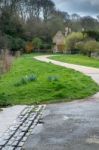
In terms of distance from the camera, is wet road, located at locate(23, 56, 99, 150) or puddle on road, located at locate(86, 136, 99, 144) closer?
A: wet road, located at locate(23, 56, 99, 150)

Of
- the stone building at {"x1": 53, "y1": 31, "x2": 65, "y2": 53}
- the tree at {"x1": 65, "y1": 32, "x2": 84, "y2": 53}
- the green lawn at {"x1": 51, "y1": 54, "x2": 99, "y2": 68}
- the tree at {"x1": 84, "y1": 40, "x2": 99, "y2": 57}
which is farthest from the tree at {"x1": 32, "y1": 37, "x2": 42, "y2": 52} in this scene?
the green lawn at {"x1": 51, "y1": 54, "x2": 99, "y2": 68}

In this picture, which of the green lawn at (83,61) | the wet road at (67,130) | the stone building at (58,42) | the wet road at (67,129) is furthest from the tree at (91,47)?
the wet road at (67,130)

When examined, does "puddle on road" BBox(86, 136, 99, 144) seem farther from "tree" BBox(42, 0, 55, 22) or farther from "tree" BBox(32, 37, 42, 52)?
"tree" BBox(42, 0, 55, 22)

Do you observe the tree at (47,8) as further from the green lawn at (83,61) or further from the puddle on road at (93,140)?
the puddle on road at (93,140)

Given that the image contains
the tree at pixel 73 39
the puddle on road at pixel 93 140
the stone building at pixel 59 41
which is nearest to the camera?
the puddle on road at pixel 93 140

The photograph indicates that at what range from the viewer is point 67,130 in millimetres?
8180

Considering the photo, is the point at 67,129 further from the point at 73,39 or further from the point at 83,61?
the point at 73,39

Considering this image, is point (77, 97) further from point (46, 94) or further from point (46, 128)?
point (46, 128)

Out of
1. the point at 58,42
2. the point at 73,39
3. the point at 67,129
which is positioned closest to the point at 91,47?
the point at 73,39

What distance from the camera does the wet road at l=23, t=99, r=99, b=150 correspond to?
7.09 m

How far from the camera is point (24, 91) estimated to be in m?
13.9

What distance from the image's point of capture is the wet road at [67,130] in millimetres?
7090

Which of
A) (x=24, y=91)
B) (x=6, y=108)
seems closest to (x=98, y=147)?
(x=6, y=108)

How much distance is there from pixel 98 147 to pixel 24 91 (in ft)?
23.6
